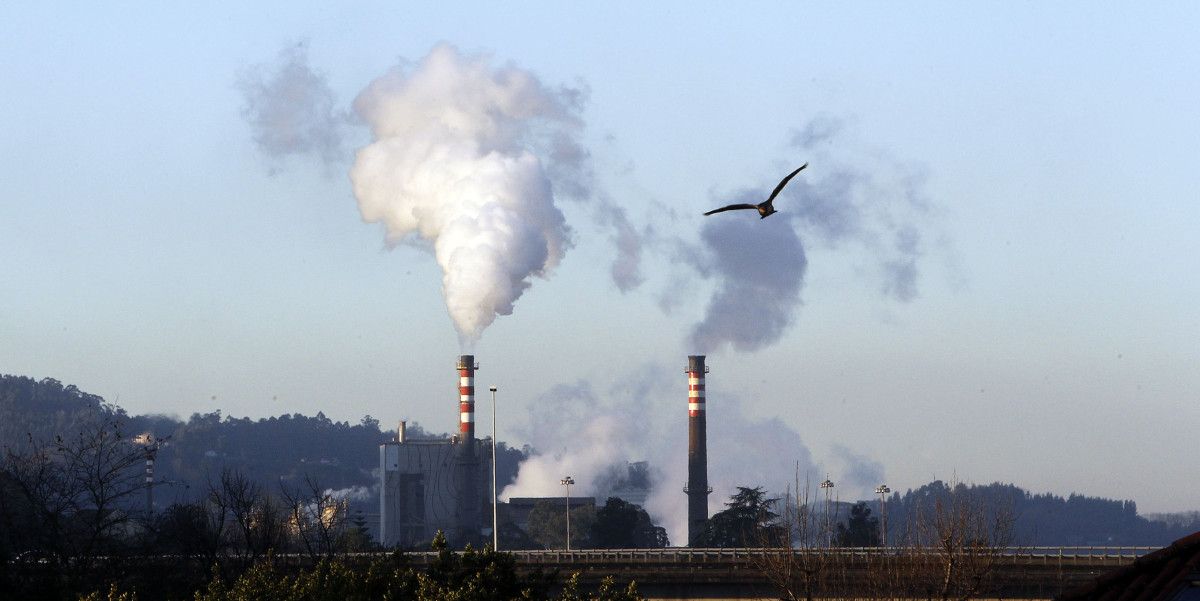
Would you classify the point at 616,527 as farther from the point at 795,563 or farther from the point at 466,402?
the point at 795,563

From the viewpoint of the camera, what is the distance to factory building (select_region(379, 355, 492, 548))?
135125mm

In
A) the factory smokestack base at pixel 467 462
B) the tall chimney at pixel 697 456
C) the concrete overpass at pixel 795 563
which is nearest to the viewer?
the concrete overpass at pixel 795 563

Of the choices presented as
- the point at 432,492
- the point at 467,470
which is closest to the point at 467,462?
the point at 467,470

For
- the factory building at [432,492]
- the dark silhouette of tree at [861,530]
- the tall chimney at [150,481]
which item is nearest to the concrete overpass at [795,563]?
the tall chimney at [150,481]

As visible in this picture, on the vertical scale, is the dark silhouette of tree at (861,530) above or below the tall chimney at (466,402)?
below

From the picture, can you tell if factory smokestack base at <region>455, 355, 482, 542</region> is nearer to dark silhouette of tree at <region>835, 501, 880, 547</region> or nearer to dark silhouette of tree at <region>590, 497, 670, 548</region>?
dark silhouette of tree at <region>590, 497, 670, 548</region>

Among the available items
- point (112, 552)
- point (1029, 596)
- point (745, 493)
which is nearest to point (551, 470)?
point (745, 493)

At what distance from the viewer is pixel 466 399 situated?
131125 mm

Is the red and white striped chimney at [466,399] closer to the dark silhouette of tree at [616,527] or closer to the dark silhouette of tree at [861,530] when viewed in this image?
the dark silhouette of tree at [616,527]

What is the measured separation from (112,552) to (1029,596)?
37.8m

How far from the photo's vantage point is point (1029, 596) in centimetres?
6900

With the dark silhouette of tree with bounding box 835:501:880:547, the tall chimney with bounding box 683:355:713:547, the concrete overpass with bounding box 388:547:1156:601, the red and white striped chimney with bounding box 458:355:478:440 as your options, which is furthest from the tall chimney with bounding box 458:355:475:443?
the concrete overpass with bounding box 388:547:1156:601

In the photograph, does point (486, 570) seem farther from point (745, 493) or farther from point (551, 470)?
point (551, 470)

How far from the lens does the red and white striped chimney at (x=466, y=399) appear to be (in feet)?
419
